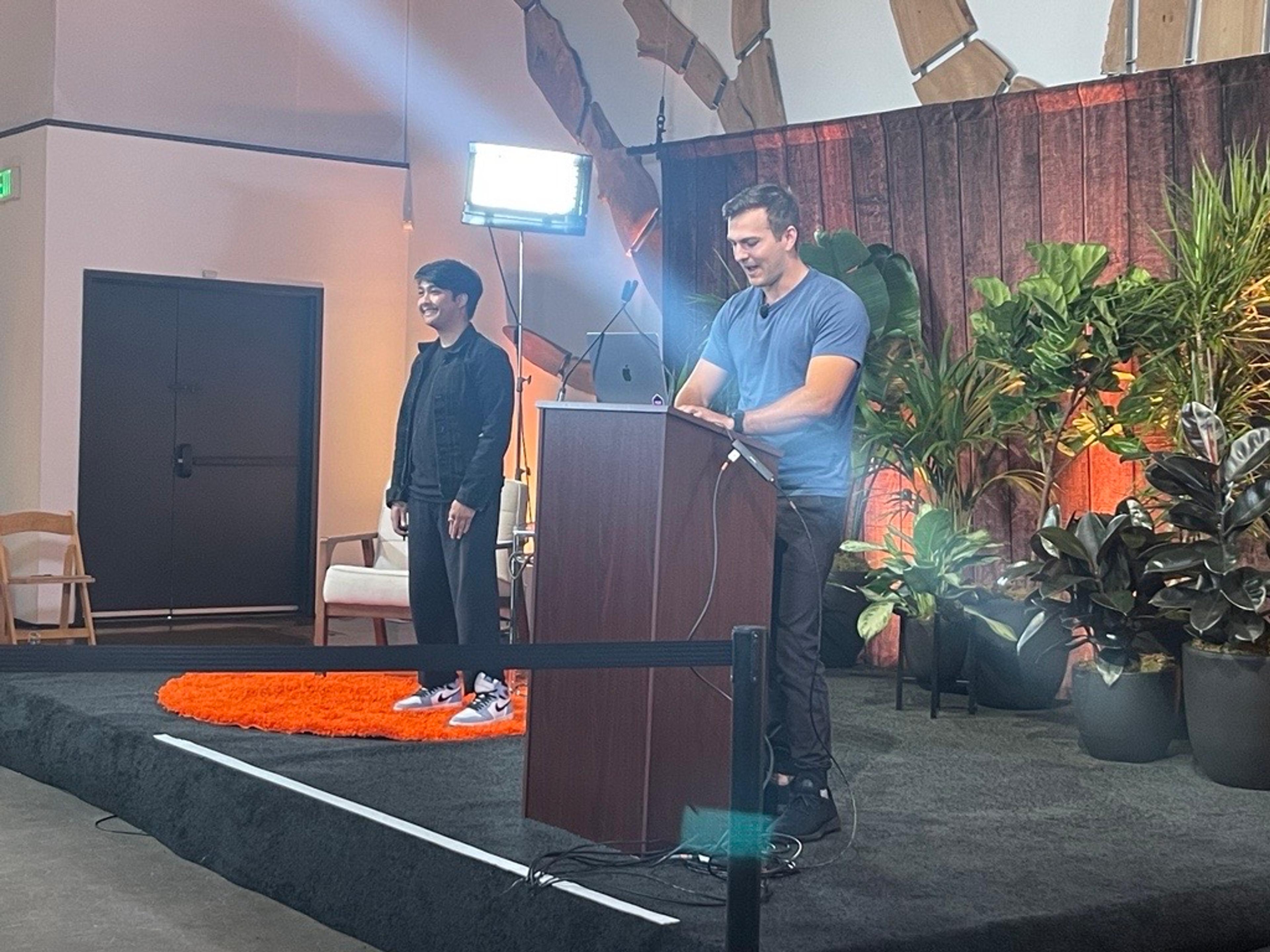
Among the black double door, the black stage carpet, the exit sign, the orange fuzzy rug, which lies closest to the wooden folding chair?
the black double door

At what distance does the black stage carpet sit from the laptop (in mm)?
1212

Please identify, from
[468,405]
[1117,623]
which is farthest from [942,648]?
[468,405]

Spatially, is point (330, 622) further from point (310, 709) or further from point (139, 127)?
point (310, 709)

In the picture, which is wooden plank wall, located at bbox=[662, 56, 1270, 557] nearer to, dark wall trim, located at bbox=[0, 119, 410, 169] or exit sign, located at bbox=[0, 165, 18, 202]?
dark wall trim, located at bbox=[0, 119, 410, 169]

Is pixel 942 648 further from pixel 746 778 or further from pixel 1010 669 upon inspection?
pixel 746 778

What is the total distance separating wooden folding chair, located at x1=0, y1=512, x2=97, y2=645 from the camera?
7.38 m

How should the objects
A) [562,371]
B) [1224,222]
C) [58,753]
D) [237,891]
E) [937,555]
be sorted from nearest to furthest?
[237,891], [1224,222], [58,753], [937,555], [562,371]

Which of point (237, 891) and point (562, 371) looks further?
point (562, 371)

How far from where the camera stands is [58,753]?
5.22 metres

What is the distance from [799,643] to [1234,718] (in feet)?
4.96

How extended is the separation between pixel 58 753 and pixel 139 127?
4.23m

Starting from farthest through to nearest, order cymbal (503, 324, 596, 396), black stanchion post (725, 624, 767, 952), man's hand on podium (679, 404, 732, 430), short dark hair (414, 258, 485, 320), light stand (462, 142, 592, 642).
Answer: cymbal (503, 324, 596, 396), light stand (462, 142, 592, 642), short dark hair (414, 258, 485, 320), man's hand on podium (679, 404, 732, 430), black stanchion post (725, 624, 767, 952)

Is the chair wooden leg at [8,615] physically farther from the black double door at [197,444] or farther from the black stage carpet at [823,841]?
the black stage carpet at [823,841]

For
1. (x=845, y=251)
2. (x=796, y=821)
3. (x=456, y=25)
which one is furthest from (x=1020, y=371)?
(x=456, y=25)
